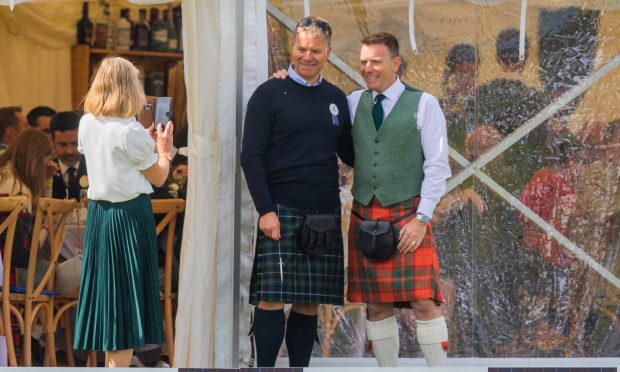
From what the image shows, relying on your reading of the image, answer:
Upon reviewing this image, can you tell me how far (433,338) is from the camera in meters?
4.74

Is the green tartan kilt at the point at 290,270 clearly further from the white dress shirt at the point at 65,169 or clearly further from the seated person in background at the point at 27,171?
the white dress shirt at the point at 65,169

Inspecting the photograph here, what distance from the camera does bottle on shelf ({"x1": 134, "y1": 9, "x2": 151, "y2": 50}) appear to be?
8.09m

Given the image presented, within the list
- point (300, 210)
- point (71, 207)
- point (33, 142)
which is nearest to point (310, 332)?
point (300, 210)

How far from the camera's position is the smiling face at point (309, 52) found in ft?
15.6

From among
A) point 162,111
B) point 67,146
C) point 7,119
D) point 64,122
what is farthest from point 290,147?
point 7,119

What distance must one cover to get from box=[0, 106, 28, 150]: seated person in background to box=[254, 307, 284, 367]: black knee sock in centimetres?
289

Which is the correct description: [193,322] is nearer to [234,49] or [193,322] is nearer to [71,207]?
[71,207]

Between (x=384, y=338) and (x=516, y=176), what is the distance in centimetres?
119

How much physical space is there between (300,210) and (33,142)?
6.90ft

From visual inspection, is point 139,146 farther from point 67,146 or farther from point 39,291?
point 67,146

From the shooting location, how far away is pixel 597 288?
218 inches

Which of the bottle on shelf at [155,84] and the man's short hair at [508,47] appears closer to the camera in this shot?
the man's short hair at [508,47]

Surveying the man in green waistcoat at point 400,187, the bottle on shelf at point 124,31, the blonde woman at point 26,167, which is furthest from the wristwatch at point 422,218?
the bottle on shelf at point 124,31

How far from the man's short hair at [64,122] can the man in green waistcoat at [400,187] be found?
8.60 ft
